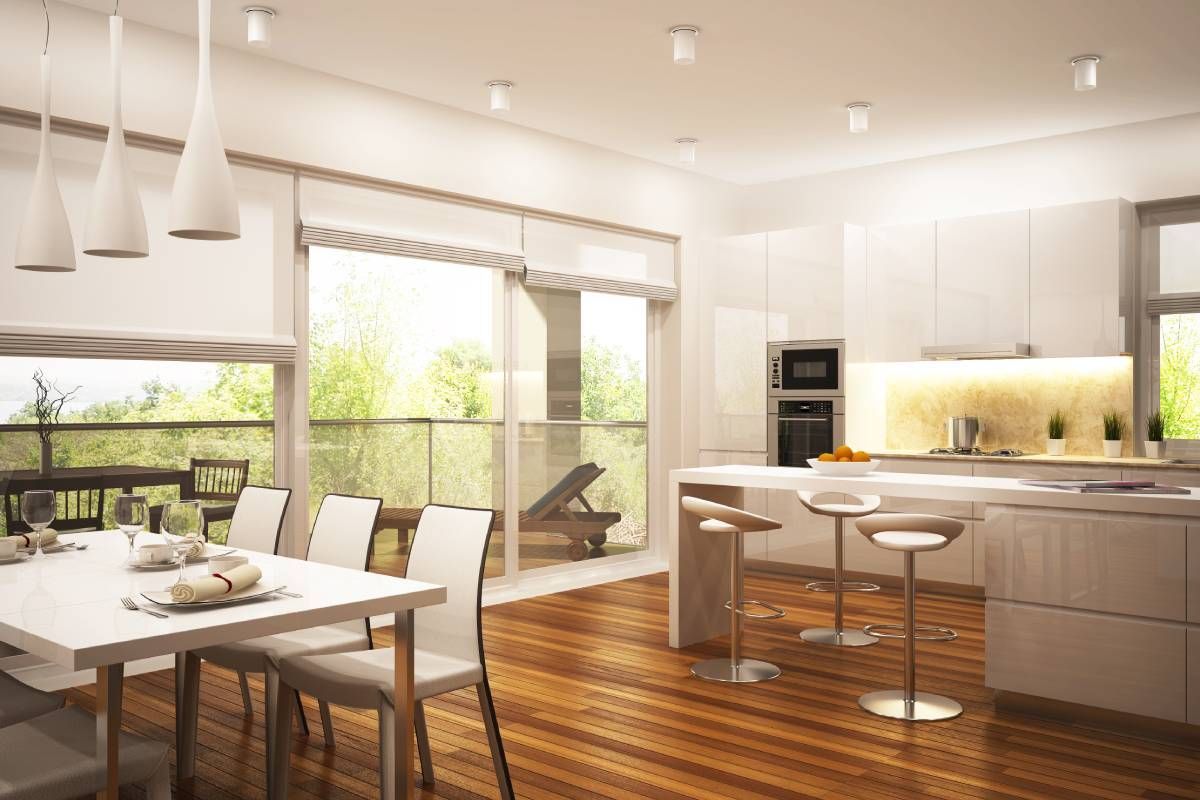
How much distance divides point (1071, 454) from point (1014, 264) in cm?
127

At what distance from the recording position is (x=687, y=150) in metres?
6.62

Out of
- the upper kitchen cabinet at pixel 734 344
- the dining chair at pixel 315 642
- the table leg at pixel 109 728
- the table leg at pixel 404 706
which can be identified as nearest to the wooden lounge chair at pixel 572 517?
the upper kitchen cabinet at pixel 734 344

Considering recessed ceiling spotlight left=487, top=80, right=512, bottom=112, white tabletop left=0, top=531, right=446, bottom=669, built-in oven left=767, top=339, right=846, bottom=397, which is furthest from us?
built-in oven left=767, top=339, right=846, bottom=397

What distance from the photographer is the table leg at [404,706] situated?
2.52 metres

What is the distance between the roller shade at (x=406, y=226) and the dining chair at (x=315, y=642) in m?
2.05

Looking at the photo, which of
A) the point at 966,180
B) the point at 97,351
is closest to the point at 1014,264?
the point at 966,180

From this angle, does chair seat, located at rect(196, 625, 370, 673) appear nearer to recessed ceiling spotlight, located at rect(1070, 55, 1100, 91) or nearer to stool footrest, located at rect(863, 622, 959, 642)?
stool footrest, located at rect(863, 622, 959, 642)

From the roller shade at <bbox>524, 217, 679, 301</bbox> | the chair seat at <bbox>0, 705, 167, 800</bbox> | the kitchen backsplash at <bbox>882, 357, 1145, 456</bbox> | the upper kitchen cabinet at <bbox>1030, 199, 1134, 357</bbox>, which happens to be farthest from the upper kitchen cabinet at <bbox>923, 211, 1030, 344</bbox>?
the chair seat at <bbox>0, 705, 167, 800</bbox>

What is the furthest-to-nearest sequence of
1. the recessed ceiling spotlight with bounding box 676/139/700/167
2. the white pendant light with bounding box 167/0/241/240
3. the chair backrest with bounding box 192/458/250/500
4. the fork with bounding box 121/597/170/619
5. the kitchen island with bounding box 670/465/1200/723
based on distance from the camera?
the recessed ceiling spotlight with bounding box 676/139/700/167 < the chair backrest with bounding box 192/458/250/500 < the kitchen island with bounding box 670/465/1200/723 < the white pendant light with bounding box 167/0/241/240 < the fork with bounding box 121/597/170/619

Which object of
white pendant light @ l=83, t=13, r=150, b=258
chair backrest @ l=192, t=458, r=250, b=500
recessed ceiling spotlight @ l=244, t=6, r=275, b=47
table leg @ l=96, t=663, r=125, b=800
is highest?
recessed ceiling spotlight @ l=244, t=6, r=275, b=47

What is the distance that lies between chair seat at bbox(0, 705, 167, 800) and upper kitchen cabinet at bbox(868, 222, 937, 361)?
5445 mm

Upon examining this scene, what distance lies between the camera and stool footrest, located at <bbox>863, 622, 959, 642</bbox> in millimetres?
5082

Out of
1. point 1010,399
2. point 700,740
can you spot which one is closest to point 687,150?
point 1010,399

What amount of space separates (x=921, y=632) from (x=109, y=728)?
4.25 metres
